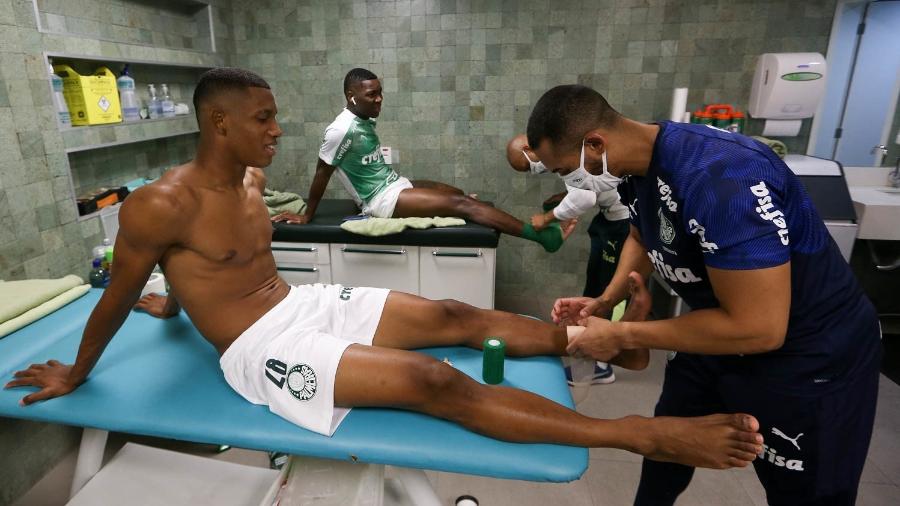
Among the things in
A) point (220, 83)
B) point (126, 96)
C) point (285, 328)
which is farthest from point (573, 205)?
point (126, 96)

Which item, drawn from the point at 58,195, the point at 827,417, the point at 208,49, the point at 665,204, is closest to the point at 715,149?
the point at 665,204

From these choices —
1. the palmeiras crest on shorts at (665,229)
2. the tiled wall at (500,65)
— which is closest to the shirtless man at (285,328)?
the palmeiras crest on shorts at (665,229)

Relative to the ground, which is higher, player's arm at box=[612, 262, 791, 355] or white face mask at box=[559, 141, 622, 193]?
white face mask at box=[559, 141, 622, 193]

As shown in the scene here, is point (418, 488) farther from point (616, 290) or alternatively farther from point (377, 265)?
point (377, 265)

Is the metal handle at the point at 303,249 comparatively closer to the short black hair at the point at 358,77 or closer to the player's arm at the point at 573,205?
the short black hair at the point at 358,77

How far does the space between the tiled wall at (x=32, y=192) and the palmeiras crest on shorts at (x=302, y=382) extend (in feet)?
4.35

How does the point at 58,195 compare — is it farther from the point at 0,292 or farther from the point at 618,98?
the point at 618,98

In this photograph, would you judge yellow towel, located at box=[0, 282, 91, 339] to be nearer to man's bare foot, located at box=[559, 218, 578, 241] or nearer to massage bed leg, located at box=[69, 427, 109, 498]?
massage bed leg, located at box=[69, 427, 109, 498]

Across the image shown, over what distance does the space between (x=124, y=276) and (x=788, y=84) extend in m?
3.29

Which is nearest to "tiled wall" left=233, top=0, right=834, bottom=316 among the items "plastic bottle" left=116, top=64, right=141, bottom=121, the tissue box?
"plastic bottle" left=116, top=64, right=141, bottom=121

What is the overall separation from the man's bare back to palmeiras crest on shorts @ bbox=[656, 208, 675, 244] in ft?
3.61

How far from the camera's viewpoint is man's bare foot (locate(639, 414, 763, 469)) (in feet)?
A: 3.60

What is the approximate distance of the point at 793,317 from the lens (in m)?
1.08

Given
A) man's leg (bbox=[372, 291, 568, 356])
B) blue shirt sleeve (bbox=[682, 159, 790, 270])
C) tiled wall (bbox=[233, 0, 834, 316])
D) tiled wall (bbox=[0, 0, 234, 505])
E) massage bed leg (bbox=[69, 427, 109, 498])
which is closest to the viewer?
blue shirt sleeve (bbox=[682, 159, 790, 270])
